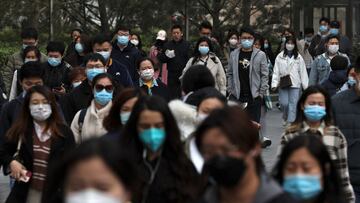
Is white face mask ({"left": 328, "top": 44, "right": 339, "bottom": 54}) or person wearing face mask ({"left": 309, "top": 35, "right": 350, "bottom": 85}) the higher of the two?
white face mask ({"left": 328, "top": 44, "right": 339, "bottom": 54})

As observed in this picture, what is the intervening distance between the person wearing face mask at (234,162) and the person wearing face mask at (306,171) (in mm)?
444

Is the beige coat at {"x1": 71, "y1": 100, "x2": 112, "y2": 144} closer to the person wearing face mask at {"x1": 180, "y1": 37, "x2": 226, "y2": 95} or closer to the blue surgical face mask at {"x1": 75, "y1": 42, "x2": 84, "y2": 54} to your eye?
the person wearing face mask at {"x1": 180, "y1": 37, "x2": 226, "y2": 95}

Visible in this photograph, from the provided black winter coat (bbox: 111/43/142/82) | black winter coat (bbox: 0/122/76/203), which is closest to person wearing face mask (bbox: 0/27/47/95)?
black winter coat (bbox: 111/43/142/82)

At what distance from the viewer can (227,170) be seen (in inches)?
173

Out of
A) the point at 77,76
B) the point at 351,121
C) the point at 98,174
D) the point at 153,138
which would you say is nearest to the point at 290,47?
the point at 77,76

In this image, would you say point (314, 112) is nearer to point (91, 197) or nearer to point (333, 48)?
point (91, 197)

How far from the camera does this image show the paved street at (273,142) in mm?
12938

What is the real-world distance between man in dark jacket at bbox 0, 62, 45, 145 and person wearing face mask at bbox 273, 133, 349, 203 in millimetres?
3734

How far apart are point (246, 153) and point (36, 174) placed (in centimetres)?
367

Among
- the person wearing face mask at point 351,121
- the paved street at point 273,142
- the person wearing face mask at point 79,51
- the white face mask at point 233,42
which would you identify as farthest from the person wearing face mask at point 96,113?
the white face mask at point 233,42

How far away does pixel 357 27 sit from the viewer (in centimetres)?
3597

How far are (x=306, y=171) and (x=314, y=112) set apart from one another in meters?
2.78

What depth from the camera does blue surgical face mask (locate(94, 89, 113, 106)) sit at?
913 cm

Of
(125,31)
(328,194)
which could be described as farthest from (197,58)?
(328,194)
